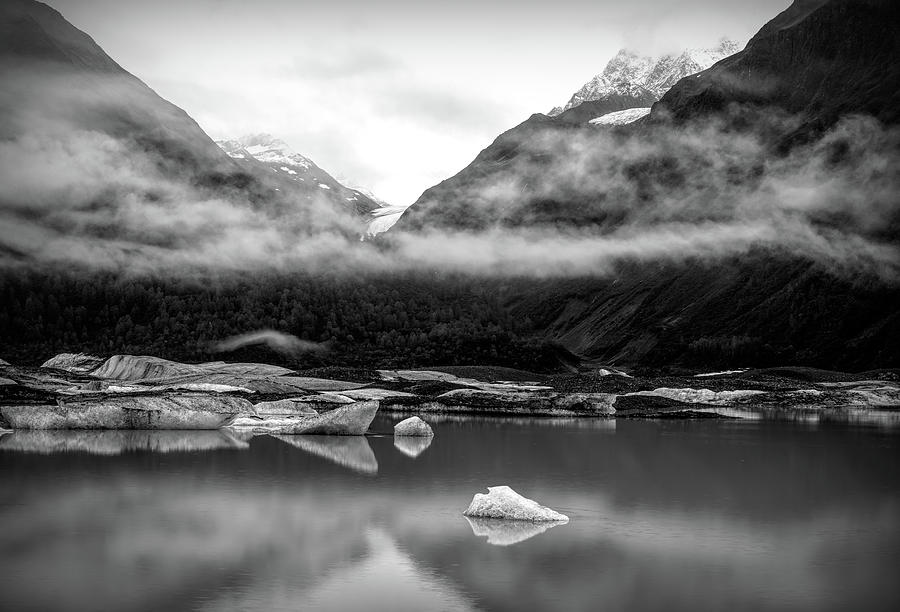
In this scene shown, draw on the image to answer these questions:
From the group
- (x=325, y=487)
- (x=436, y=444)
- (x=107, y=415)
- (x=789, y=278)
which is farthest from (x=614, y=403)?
(x=789, y=278)

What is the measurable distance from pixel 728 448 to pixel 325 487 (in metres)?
22.5

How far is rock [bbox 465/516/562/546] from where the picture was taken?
20094 mm

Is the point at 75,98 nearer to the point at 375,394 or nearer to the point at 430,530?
the point at 375,394

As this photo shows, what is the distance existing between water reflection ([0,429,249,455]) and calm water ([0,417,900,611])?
15.7 inches

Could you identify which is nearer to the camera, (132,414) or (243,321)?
(132,414)

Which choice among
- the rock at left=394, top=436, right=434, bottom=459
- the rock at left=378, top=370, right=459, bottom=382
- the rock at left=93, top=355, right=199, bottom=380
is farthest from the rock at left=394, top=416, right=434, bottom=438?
the rock at left=93, top=355, right=199, bottom=380

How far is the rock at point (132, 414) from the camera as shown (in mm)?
44906

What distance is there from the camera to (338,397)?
6888 cm

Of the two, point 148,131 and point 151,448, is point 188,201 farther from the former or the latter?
point 151,448

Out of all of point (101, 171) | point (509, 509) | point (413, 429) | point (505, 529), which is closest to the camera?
point (505, 529)

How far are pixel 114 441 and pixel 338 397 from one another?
28.5 meters

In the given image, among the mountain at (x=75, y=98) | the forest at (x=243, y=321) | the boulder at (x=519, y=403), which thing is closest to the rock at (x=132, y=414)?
the boulder at (x=519, y=403)

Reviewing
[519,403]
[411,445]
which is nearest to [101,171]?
[519,403]

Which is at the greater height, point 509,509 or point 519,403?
point 509,509
